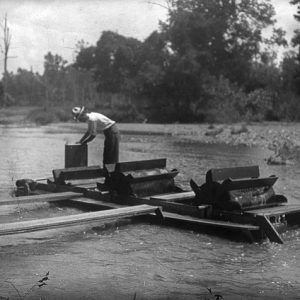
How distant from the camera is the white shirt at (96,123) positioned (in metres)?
12.1

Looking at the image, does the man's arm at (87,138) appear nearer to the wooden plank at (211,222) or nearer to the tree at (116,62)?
the wooden plank at (211,222)

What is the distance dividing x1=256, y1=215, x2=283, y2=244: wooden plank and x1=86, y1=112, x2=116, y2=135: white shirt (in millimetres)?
Answer: 4823

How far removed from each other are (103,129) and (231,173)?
3.88 meters

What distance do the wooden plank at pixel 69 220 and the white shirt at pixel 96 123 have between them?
313 cm

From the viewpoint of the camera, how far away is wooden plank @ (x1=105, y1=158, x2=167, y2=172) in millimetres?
10398

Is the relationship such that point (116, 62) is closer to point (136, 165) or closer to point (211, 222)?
point (136, 165)

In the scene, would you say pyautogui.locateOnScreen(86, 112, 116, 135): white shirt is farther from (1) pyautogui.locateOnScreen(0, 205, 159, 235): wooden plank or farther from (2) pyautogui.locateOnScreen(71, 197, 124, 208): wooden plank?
(1) pyautogui.locateOnScreen(0, 205, 159, 235): wooden plank

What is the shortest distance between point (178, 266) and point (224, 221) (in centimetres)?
199

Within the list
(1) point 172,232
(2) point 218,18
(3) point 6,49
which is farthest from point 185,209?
(3) point 6,49

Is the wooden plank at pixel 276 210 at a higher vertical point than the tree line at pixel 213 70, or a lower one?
lower

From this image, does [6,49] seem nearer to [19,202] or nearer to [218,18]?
[218,18]

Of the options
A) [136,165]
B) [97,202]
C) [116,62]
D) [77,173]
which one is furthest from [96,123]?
[116,62]

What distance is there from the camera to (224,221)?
8852 mm

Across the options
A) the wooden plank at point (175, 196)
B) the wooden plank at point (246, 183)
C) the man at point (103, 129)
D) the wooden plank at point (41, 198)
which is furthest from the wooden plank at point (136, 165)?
the wooden plank at point (246, 183)
